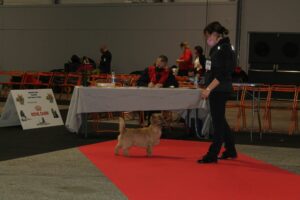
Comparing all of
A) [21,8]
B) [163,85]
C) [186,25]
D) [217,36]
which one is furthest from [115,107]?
[21,8]

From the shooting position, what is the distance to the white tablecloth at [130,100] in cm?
778

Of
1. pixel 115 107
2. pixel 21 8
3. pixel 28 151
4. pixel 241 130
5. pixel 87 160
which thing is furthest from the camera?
pixel 21 8

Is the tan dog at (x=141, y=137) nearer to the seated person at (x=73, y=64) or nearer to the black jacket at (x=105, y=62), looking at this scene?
the black jacket at (x=105, y=62)

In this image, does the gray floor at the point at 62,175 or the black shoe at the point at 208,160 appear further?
the black shoe at the point at 208,160

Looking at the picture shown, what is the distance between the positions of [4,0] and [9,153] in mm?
16215

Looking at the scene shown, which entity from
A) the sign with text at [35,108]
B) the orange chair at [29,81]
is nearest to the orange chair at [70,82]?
the orange chair at [29,81]

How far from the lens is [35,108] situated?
9.11 m

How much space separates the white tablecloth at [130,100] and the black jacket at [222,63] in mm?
2000

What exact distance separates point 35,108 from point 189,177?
14.5ft

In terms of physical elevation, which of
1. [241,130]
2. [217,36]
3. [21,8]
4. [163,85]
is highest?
[21,8]

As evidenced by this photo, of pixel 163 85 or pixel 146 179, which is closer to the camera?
pixel 146 179

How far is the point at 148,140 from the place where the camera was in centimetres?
640

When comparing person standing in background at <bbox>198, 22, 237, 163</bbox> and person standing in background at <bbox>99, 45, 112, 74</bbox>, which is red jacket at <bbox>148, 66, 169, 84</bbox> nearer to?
person standing in background at <bbox>198, 22, 237, 163</bbox>

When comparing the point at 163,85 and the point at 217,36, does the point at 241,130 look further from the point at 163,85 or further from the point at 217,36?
the point at 217,36
